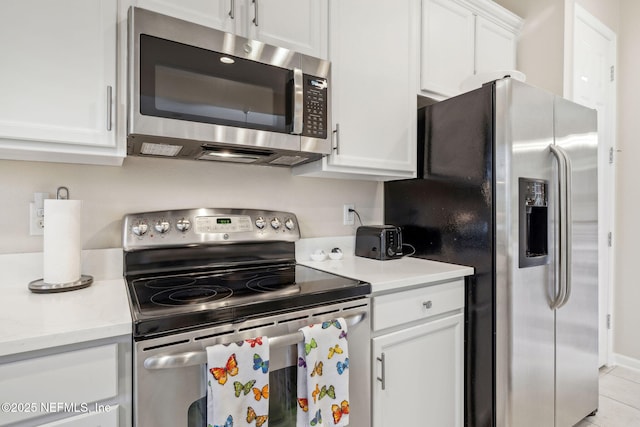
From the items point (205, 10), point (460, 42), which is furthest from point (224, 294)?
point (460, 42)

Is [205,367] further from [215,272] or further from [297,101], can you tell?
[297,101]

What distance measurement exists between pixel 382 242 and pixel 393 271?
30 cm

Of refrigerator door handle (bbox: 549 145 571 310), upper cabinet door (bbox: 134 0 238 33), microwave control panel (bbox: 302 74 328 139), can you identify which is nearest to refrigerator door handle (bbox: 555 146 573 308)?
refrigerator door handle (bbox: 549 145 571 310)

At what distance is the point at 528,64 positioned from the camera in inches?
94.7

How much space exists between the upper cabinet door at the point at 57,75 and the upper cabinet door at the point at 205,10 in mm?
144

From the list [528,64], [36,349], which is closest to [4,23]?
[36,349]

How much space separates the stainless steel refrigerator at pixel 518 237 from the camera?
4.90 feet

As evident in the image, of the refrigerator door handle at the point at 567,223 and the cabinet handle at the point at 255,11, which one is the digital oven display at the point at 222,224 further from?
the refrigerator door handle at the point at 567,223

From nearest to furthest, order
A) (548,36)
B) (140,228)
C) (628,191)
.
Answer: (140,228), (548,36), (628,191)

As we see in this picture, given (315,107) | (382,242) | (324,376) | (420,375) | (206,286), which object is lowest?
(420,375)

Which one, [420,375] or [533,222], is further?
[533,222]

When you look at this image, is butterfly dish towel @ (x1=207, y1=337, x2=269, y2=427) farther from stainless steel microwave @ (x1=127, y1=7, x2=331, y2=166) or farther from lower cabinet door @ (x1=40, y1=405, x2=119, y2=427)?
stainless steel microwave @ (x1=127, y1=7, x2=331, y2=166)

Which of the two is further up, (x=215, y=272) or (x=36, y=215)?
(x=36, y=215)

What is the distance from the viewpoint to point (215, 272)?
1498 mm
